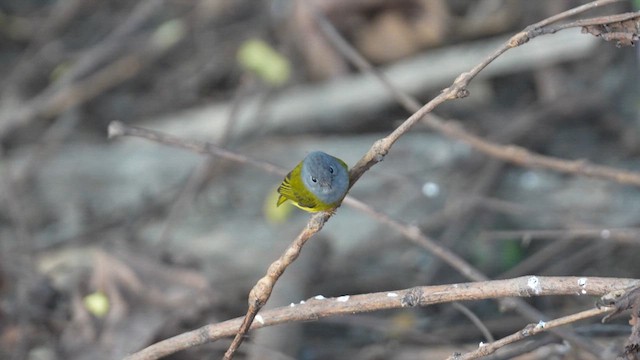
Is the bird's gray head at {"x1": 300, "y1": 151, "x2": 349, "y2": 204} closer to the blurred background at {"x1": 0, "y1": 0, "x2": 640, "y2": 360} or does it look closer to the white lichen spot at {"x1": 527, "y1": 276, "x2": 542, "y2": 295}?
the white lichen spot at {"x1": 527, "y1": 276, "x2": 542, "y2": 295}

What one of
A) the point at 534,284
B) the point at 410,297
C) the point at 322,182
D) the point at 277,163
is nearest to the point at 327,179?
the point at 322,182

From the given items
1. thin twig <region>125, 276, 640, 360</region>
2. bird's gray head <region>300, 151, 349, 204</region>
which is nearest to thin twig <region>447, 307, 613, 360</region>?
thin twig <region>125, 276, 640, 360</region>

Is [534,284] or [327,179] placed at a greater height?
[327,179]

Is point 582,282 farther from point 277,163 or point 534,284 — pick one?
point 277,163

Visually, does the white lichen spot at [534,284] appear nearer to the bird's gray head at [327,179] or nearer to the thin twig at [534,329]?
the thin twig at [534,329]

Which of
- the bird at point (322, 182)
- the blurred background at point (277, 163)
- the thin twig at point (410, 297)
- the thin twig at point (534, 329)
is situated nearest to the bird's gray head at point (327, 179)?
the bird at point (322, 182)

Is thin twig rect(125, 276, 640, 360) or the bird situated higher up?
the bird

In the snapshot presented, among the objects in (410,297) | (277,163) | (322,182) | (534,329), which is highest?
(277,163)
